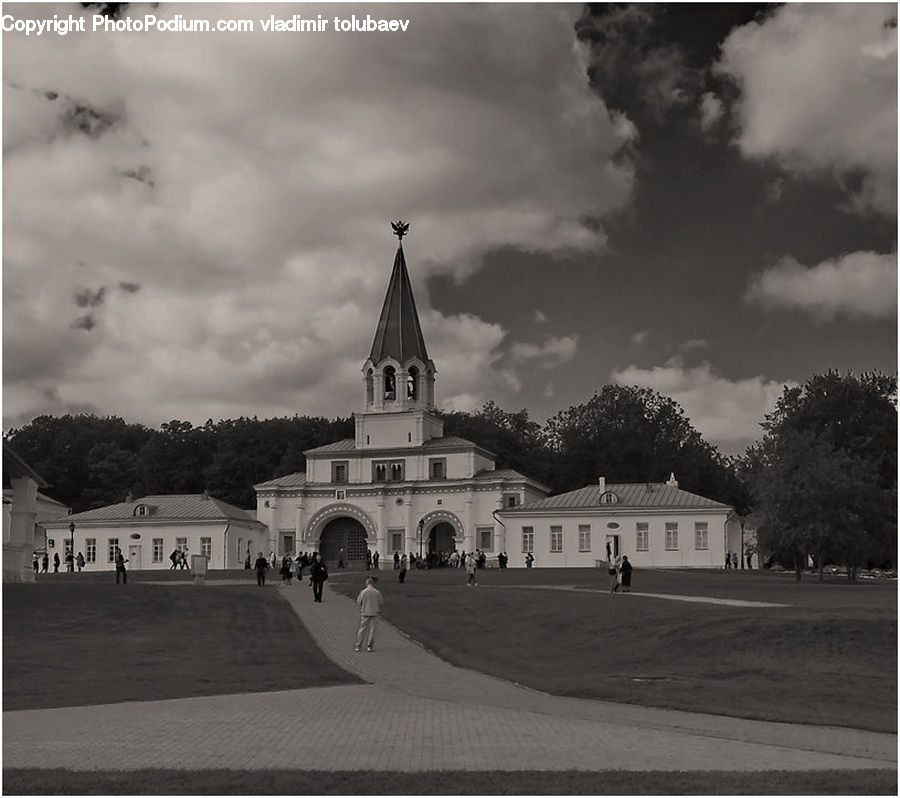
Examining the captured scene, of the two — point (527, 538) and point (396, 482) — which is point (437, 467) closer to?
point (396, 482)

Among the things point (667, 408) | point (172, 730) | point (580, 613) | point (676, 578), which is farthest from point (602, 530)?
point (172, 730)

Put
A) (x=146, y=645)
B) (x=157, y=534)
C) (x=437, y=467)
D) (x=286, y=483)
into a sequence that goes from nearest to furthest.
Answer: (x=146, y=645)
(x=157, y=534)
(x=437, y=467)
(x=286, y=483)

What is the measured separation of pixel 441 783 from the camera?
37.9ft

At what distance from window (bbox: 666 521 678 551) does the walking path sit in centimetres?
5545

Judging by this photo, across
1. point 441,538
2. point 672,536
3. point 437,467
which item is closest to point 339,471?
point 437,467

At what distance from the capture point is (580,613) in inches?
1259

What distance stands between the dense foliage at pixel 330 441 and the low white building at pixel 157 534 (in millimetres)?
15802

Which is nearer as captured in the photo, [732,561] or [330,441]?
[732,561]

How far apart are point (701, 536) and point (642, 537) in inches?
142

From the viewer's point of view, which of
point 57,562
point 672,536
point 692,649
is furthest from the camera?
Result: point 672,536

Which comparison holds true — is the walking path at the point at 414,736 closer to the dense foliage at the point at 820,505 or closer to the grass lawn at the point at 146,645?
the grass lawn at the point at 146,645

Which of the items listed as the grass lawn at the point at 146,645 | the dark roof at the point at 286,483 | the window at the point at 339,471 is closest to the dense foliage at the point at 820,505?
the grass lawn at the point at 146,645

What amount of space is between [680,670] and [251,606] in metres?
17.2

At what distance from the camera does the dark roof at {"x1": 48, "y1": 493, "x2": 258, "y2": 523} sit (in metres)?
81.4
